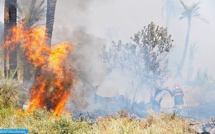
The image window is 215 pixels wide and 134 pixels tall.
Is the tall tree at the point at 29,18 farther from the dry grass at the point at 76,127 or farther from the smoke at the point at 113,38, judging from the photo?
the dry grass at the point at 76,127

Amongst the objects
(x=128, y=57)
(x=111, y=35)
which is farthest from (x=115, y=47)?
(x=111, y=35)

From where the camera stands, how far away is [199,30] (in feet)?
182

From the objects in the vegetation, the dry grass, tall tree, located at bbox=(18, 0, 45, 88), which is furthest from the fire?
the vegetation

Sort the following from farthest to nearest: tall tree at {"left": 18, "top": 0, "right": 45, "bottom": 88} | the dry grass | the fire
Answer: tall tree at {"left": 18, "top": 0, "right": 45, "bottom": 88}
the fire
the dry grass

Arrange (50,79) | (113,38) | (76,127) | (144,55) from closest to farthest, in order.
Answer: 1. (76,127)
2. (50,79)
3. (144,55)
4. (113,38)

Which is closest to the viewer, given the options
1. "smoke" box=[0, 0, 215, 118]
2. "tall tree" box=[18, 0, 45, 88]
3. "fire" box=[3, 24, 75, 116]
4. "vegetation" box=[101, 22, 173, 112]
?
"fire" box=[3, 24, 75, 116]

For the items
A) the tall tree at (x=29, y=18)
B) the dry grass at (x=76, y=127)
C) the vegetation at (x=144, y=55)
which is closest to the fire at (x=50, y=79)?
the dry grass at (x=76, y=127)

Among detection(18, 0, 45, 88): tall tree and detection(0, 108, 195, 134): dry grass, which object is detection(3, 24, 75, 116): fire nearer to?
detection(0, 108, 195, 134): dry grass

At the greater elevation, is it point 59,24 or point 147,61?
point 59,24

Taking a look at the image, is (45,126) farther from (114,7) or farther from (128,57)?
(114,7)

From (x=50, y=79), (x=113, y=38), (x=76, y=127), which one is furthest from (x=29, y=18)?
(x=113, y=38)

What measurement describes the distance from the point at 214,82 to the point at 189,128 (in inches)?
1047

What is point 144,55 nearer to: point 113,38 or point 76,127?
point 76,127

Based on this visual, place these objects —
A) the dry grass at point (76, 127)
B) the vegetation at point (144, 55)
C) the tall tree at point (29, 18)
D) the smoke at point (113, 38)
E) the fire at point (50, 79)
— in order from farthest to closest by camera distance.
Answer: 1. the smoke at point (113, 38)
2. the tall tree at point (29, 18)
3. the vegetation at point (144, 55)
4. the fire at point (50, 79)
5. the dry grass at point (76, 127)
